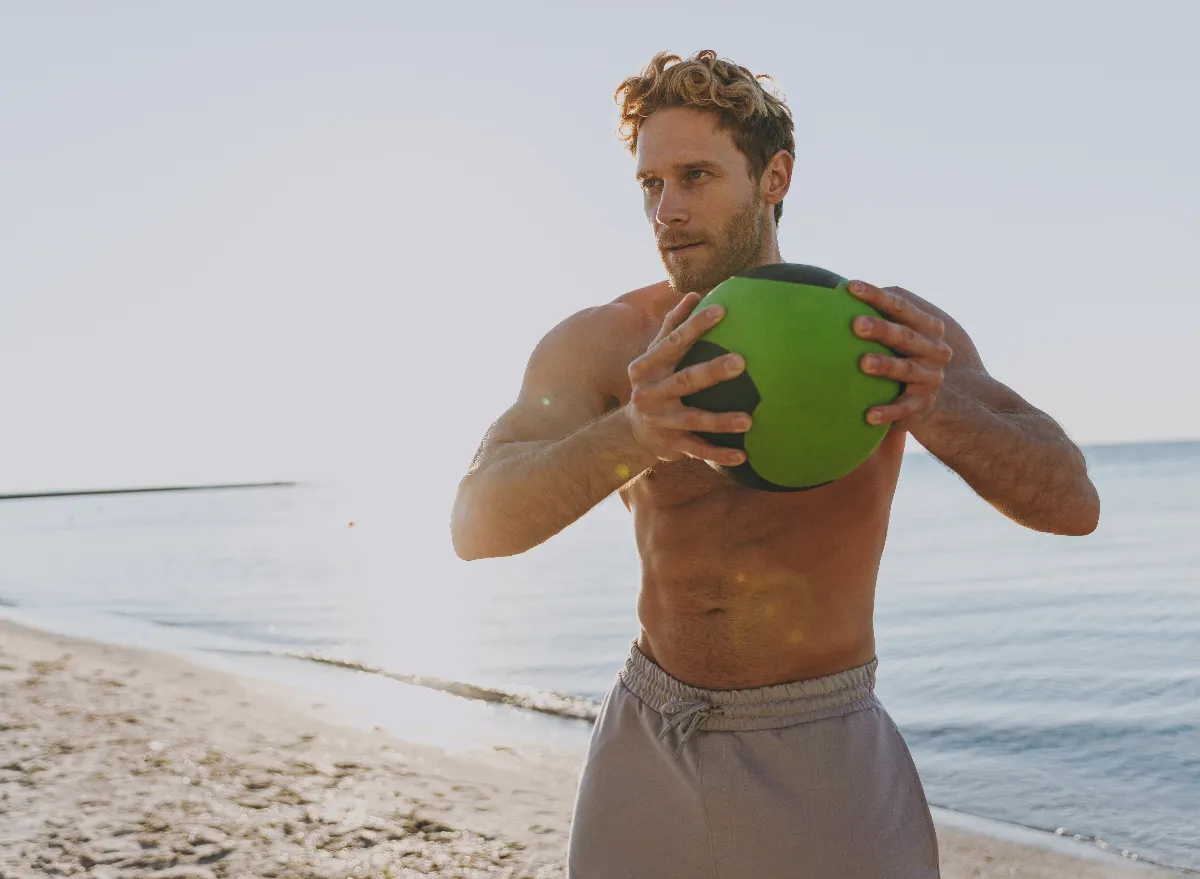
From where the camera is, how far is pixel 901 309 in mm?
1771

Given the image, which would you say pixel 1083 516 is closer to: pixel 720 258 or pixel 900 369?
pixel 900 369

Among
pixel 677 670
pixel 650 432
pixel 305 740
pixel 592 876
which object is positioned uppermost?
pixel 650 432

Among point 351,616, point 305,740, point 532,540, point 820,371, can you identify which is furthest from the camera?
point 351,616

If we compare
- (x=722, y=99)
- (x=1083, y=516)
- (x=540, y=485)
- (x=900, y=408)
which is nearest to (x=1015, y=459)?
(x=1083, y=516)

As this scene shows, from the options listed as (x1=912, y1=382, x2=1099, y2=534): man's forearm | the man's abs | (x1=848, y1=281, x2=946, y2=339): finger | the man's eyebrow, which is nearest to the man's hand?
(x1=848, y1=281, x2=946, y2=339): finger

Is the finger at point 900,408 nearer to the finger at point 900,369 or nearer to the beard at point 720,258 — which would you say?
the finger at point 900,369

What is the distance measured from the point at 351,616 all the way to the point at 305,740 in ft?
38.2

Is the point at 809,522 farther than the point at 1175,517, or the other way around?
the point at 1175,517

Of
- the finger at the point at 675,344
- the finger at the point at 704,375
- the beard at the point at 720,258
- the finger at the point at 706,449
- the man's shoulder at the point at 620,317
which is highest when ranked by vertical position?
the beard at the point at 720,258

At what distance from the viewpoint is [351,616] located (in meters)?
19.9

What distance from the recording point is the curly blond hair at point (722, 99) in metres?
2.54

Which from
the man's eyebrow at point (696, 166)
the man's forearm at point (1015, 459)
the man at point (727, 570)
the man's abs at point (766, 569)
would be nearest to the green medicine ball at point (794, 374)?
the man's forearm at point (1015, 459)

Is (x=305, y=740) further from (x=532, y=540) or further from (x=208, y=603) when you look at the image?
(x=208, y=603)

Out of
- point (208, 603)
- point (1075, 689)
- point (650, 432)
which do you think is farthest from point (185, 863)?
point (208, 603)
